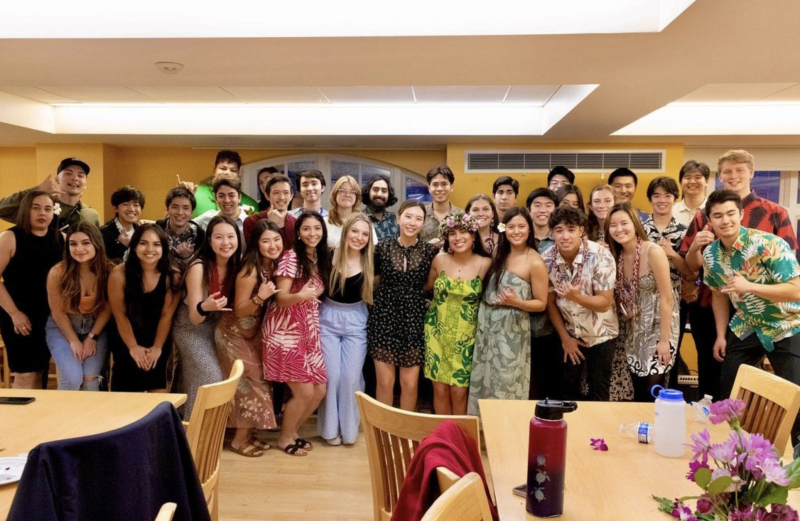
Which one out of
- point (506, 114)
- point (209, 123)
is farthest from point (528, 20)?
point (209, 123)

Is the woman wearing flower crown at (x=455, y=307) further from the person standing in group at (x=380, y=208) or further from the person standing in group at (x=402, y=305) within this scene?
the person standing in group at (x=380, y=208)

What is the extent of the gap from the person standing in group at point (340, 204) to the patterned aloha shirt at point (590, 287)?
1.21m

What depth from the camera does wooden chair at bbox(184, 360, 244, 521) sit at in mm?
1746

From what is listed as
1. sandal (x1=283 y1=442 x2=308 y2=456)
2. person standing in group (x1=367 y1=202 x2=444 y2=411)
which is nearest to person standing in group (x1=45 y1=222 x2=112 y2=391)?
sandal (x1=283 y1=442 x2=308 y2=456)

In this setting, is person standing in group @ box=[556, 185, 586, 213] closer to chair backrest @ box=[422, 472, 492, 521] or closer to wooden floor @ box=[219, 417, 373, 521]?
wooden floor @ box=[219, 417, 373, 521]

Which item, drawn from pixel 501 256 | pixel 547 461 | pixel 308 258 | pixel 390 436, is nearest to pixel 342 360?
pixel 308 258

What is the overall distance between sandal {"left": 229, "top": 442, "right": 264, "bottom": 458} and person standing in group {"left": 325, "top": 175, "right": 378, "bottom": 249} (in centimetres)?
130

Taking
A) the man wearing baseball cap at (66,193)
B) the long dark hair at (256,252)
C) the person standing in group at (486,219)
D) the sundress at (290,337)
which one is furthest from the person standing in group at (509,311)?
the man wearing baseball cap at (66,193)

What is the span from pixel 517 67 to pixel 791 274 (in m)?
1.78

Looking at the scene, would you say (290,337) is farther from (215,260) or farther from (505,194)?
(505,194)

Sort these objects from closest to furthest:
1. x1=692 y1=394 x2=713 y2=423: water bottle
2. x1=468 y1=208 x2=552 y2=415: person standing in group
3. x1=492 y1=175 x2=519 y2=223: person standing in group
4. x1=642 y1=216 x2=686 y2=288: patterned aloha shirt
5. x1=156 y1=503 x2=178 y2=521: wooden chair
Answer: x1=156 y1=503 x2=178 y2=521: wooden chair
x1=692 y1=394 x2=713 y2=423: water bottle
x1=468 y1=208 x2=552 y2=415: person standing in group
x1=642 y1=216 x2=686 y2=288: patterned aloha shirt
x1=492 y1=175 x2=519 y2=223: person standing in group

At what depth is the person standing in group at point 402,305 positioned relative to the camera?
3.50m

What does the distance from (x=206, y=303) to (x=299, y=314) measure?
0.55 meters

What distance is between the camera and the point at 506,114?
5758 millimetres
